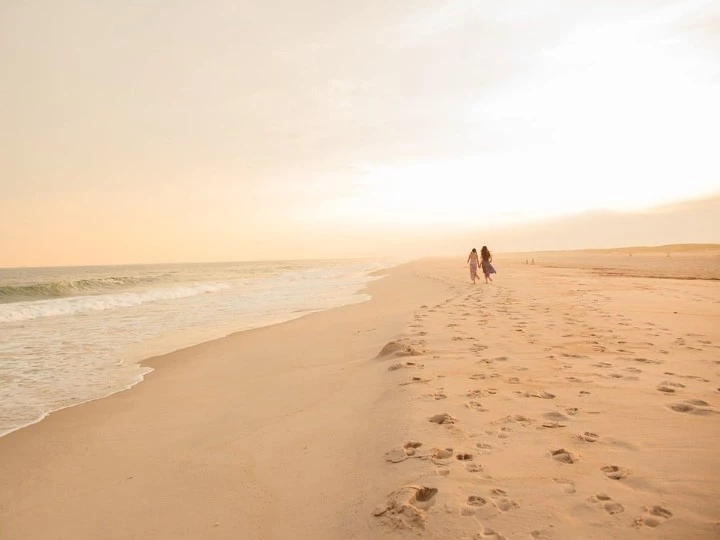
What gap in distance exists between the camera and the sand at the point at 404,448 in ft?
9.00

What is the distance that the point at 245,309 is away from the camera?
17109mm

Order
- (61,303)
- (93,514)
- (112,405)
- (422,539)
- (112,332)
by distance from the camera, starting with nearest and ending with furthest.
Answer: (422,539), (93,514), (112,405), (112,332), (61,303)

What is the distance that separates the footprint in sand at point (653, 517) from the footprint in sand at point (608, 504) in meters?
0.12

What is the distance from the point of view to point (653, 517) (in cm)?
251

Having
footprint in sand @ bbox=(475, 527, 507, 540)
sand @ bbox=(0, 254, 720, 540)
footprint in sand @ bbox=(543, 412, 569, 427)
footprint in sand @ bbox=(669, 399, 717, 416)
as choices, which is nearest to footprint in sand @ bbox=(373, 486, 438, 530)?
sand @ bbox=(0, 254, 720, 540)

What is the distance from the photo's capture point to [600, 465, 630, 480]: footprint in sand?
2.98 m

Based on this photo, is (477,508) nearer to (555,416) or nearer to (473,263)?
(555,416)

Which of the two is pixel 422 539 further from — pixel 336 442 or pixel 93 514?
pixel 93 514

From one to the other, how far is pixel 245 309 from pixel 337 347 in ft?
31.0

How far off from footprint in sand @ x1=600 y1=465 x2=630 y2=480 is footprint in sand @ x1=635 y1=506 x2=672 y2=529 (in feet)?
1.28

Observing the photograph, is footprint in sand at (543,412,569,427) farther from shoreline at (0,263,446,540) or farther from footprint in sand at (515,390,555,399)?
shoreline at (0,263,446,540)

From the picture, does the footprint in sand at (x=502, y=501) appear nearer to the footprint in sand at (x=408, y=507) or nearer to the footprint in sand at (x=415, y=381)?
the footprint in sand at (x=408, y=507)

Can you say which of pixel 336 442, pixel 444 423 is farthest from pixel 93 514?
pixel 444 423

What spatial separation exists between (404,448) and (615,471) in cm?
159
